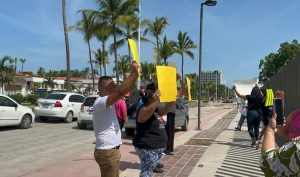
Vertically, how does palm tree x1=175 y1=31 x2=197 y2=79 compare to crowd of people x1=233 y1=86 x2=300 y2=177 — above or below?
above

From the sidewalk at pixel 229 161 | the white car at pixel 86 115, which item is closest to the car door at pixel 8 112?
the white car at pixel 86 115

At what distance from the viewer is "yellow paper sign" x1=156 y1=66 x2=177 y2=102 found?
5.02m

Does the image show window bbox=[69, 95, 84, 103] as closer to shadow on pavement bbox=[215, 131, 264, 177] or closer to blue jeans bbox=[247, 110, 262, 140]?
shadow on pavement bbox=[215, 131, 264, 177]

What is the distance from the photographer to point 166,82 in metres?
5.13

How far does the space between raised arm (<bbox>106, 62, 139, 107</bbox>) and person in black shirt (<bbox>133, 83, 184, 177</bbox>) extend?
92 centimetres

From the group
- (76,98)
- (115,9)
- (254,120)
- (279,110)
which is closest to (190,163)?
(254,120)

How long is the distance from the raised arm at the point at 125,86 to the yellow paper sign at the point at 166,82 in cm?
77

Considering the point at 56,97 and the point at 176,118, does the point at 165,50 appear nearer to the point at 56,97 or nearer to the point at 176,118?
the point at 56,97

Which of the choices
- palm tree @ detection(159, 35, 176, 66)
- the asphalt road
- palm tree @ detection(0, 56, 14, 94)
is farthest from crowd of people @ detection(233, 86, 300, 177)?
palm tree @ detection(0, 56, 14, 94)

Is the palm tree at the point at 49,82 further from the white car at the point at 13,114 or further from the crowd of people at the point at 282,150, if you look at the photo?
the crowd of people at the point at 282,150

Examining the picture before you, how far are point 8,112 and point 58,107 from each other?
3718 mm

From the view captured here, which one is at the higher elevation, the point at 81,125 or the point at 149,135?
the point at 149,135

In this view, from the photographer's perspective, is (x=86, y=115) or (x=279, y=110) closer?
(x=279, y=110)

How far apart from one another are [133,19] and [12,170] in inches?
991
